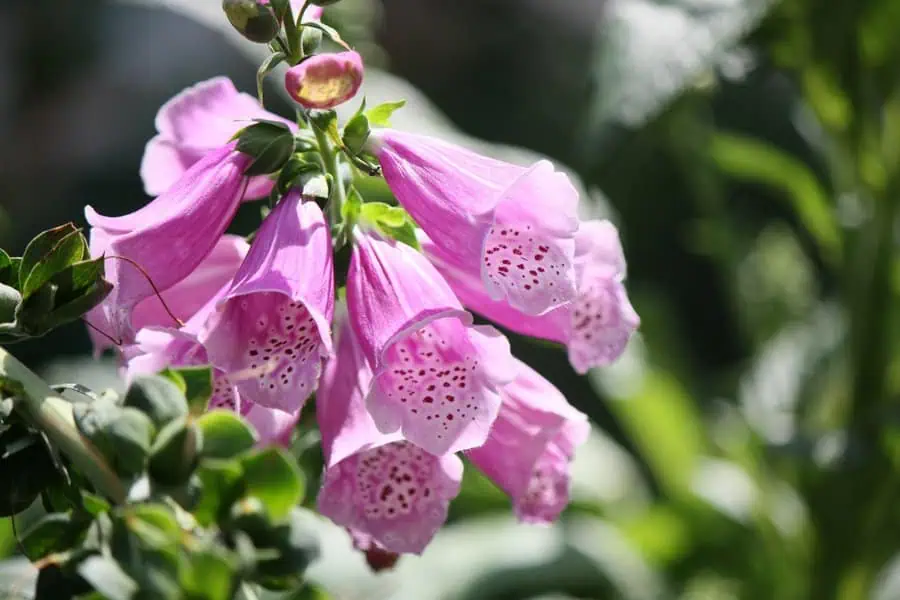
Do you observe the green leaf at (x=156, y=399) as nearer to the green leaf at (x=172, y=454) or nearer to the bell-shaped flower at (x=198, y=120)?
the green leaf at (x=172, y=454)

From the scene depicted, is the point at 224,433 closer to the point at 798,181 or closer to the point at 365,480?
the point at 365,480

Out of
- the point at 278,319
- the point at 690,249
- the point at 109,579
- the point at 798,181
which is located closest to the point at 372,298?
the point at 278,319

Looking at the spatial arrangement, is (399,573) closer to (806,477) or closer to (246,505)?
(806,477)

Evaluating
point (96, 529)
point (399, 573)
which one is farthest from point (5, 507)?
point (399, 573)

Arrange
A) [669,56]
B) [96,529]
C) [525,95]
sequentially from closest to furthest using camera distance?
[96,529] → [669,56] → [525,95]

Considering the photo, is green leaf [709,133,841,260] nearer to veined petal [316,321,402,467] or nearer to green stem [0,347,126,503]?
veined petal [316,321,402,467]

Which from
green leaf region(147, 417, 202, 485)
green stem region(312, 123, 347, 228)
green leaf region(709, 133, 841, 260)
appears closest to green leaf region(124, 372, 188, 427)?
green leaf region(147, 417, 202, 485)

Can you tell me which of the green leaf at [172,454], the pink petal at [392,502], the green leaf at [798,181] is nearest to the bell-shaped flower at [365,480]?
the pink petal at [392,502]

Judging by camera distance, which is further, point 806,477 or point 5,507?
point 806,477
